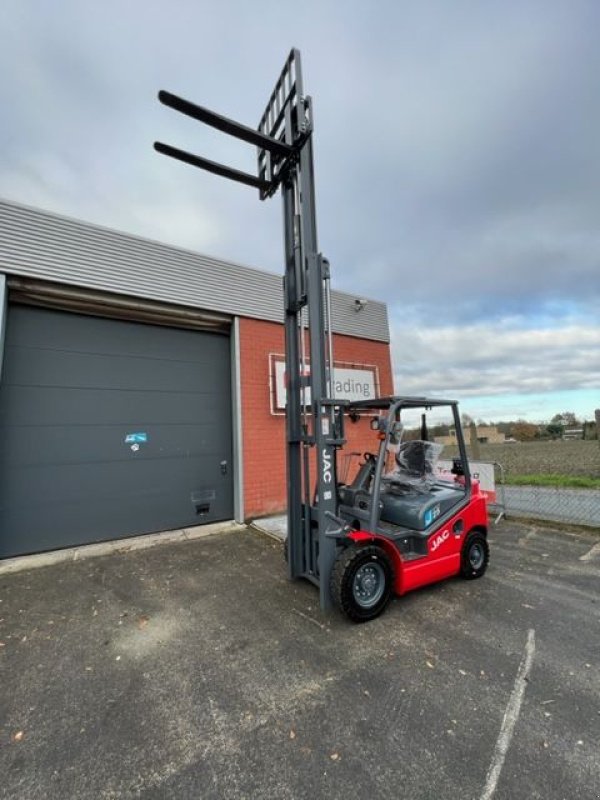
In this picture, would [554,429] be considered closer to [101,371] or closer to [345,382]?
[345,382]

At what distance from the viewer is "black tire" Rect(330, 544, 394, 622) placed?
346 cm

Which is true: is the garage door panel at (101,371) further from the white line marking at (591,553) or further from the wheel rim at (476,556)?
the white line marking at (591,553)

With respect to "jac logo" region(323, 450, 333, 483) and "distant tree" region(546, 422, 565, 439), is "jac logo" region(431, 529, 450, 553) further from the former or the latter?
"distant tree" region(546, 422, 565, 439)

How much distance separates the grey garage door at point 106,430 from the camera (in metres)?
5.92

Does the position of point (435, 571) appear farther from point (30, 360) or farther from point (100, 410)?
point (30, 360)

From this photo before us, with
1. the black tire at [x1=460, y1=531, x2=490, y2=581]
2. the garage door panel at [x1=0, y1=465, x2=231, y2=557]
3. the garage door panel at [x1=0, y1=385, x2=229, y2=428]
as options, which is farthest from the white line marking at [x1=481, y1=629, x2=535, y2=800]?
the garage door panel at [x1=0, y1=385, x2=229, y2=428]

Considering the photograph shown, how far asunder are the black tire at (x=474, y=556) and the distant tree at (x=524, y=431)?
25.0 meters

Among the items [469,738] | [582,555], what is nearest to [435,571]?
[469,738]

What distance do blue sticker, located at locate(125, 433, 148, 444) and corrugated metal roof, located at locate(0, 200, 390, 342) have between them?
2.45 metres

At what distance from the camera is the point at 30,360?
6070 mm

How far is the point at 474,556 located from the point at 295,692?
2.87 m

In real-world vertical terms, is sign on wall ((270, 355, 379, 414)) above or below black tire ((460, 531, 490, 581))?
above

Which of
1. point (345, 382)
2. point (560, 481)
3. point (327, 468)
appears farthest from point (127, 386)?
point (560, 481)

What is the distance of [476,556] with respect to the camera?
4633 millimetres
